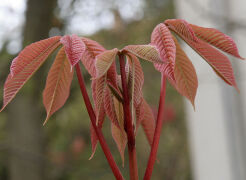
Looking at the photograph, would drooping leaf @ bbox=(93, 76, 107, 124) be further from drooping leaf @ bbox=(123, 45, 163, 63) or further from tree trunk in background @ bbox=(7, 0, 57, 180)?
tree trunk in background @ bbox=(7, 0, 57, 180)

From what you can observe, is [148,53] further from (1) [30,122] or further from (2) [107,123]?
(2) [107,123]

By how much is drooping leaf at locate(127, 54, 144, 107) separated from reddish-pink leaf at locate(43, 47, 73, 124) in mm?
76

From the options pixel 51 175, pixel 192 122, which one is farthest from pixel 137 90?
pixel 192 122

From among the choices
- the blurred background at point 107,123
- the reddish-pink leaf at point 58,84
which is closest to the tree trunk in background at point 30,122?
the blurred background at point 107,123

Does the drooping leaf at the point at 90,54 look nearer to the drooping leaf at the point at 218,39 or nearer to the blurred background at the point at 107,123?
the drooping leaf at the point at 218,39

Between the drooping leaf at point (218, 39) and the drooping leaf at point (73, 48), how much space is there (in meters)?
0.13

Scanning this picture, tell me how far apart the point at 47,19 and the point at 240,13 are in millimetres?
897

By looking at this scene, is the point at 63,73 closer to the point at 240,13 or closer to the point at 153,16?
the point at 240,13

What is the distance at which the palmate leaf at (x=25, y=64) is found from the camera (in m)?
0.36

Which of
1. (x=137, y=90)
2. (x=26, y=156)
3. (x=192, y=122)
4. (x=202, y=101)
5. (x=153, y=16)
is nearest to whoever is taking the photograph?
(x=137, y=90)

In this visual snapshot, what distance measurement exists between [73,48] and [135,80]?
0.07m

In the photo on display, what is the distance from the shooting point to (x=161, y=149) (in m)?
3.29

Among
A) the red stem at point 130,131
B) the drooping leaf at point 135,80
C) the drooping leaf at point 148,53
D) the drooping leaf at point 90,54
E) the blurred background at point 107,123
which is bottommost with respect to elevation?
the blurred background at point 107,123

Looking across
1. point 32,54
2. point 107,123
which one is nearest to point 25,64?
point 32,54
